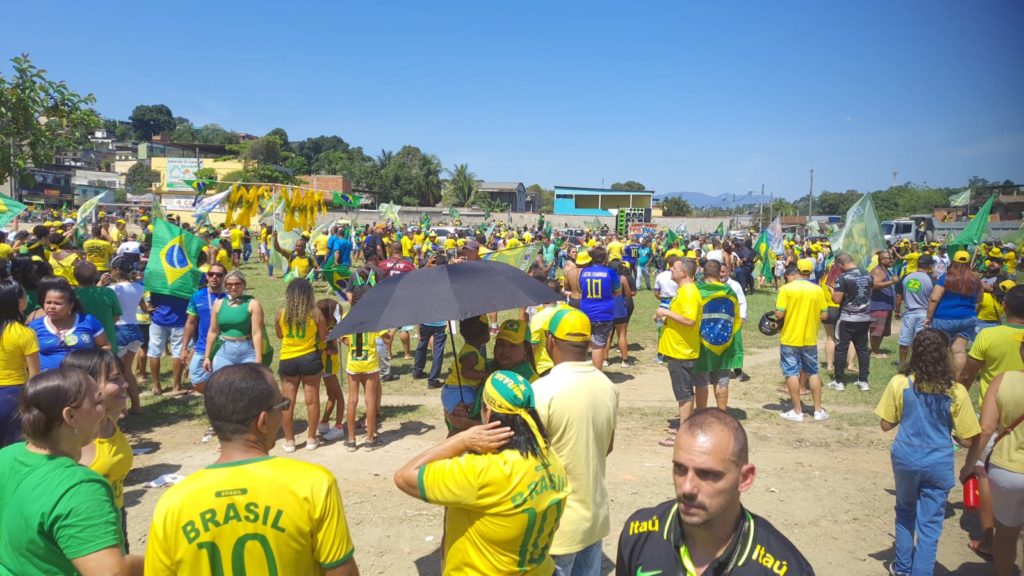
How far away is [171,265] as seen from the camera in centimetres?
777

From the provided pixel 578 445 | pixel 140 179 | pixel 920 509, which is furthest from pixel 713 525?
pixel 140 179

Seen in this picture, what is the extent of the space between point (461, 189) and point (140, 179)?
1607 inches

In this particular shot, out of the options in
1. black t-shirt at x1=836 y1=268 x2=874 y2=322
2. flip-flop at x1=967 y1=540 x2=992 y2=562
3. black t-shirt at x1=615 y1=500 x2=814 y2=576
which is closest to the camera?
black t-shirt at x1=615 y1=500 x2=814 y2=576

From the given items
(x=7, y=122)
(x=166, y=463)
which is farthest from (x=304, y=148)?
(x=166, y=463)

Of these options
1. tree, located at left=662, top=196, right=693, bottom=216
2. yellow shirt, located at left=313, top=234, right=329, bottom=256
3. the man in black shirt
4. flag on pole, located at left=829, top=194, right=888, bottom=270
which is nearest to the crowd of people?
the man in black shirt

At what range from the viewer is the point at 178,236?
25.8 feet

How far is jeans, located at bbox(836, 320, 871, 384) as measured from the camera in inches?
337

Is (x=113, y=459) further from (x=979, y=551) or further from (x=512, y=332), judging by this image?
(x=979, y=551)

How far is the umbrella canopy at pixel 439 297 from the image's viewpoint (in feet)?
10.9

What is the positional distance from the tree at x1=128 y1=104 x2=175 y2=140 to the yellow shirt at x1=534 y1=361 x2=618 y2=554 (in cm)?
16024

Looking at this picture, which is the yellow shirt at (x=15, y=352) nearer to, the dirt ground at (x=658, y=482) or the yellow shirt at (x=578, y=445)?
the dirt ground at (x=658, y=482)

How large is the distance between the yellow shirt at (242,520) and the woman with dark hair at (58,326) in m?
3.77

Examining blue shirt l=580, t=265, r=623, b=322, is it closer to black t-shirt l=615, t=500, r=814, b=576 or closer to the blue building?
black t-shirt l=615, t=500, r=814, b=576

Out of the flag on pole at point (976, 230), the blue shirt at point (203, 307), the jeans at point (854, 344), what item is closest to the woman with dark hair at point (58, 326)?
the blue shirt at point (203, 307)
